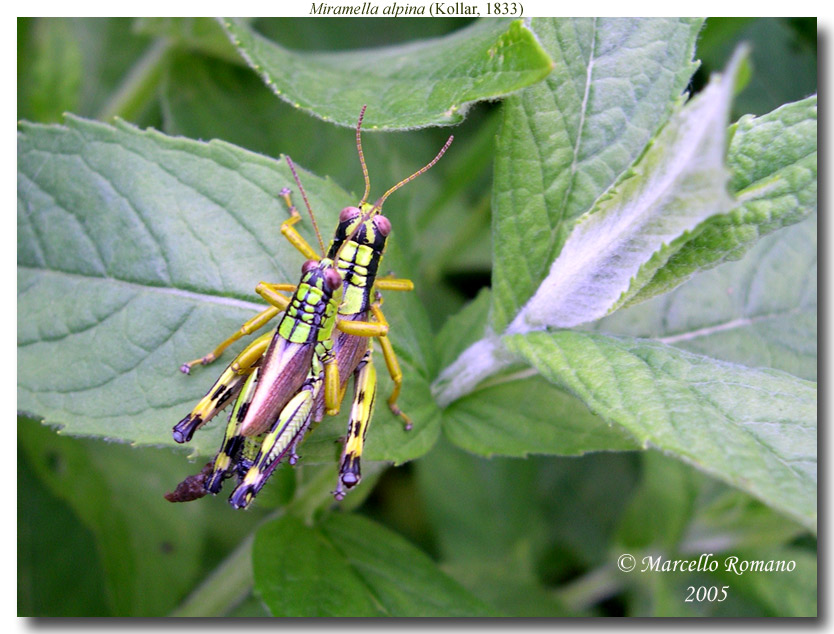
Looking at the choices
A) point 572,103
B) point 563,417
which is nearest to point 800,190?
point 572,103

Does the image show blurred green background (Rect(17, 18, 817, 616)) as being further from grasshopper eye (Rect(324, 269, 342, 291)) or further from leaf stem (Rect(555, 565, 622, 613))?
grasshopper eye (Rect(324, 269, 342, 291))

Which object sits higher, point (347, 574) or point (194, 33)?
point (194, 33)

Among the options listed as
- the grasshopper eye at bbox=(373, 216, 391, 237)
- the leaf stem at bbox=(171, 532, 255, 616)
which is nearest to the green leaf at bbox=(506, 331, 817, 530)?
the grasshopper eye at bbox=(373, 216, 391, 237)

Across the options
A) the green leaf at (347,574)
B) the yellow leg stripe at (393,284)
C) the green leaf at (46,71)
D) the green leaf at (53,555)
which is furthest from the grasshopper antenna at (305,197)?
the green leaf at (53,555)

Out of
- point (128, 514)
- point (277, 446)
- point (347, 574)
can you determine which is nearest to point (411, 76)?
point (277, 446)

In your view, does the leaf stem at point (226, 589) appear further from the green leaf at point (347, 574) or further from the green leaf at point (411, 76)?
the green leaf at point (411, 76)

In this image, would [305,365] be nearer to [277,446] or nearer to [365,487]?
[277,446]
